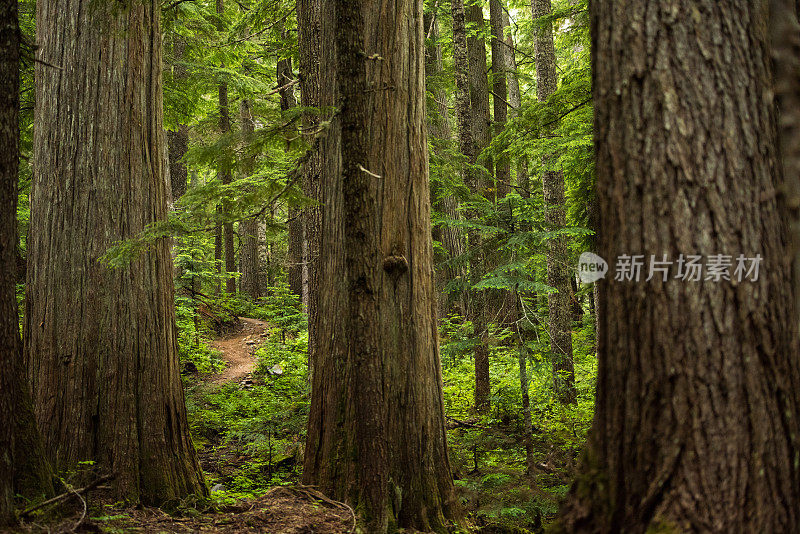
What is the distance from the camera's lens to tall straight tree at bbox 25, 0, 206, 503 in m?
4.64

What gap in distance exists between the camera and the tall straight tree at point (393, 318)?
4570mm

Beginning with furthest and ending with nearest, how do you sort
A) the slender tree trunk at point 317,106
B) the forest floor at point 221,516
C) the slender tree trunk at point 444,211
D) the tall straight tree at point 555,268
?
the slender tree trunk at point 444,211, the tall straight tree at point 555,268, the slender tree trunk at point 317,106, the forest floor at point 221,516

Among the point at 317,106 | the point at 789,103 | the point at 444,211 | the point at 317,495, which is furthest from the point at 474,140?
the point at 789,103

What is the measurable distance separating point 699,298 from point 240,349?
12.6 meters

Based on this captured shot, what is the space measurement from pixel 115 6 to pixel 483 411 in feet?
24.0

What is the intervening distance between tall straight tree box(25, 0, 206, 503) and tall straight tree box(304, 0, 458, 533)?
1.44 meters

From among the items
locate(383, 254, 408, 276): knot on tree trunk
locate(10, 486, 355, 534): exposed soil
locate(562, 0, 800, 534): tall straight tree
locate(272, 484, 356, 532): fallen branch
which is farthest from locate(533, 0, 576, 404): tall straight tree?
locate(562, 0, 800, 534): tall straight tree

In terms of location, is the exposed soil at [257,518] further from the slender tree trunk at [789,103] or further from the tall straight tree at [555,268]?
the tall straight tree at [555,268]

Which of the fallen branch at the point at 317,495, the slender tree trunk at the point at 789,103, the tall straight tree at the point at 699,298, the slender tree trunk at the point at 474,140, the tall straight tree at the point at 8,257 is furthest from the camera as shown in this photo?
the slender tree trunk at the point at 474,140

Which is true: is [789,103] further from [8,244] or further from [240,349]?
[240,349]

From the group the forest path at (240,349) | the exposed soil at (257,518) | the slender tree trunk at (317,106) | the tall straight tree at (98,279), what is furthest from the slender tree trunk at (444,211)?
the forest path at (240,349)

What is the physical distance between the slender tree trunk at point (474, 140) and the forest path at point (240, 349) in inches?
198

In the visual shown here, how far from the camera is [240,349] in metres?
13.5

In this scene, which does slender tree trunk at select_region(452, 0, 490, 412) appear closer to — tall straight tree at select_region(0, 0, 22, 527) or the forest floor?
the forest floor
